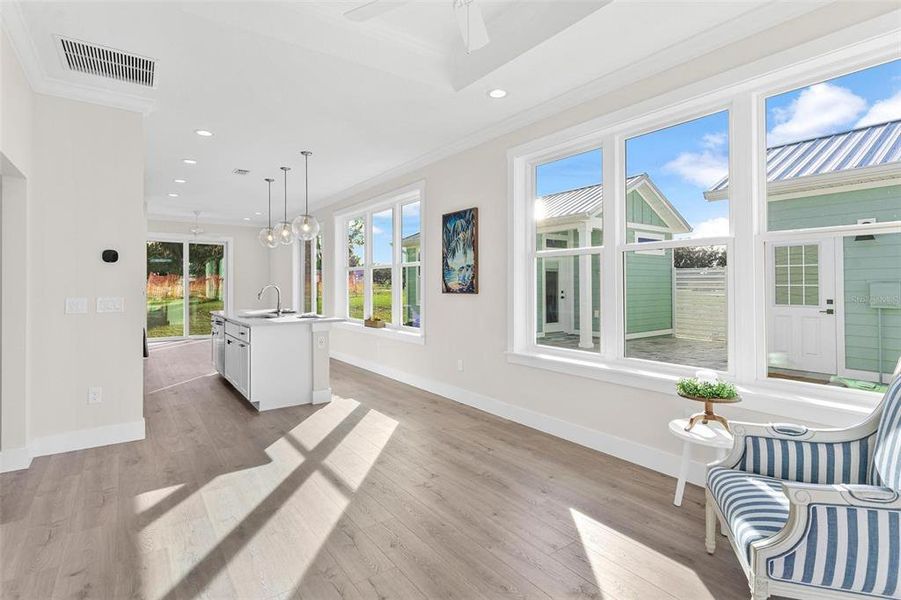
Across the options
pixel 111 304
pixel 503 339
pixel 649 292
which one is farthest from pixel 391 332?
pixel 649 292

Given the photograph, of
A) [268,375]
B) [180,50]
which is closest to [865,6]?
[180,50]

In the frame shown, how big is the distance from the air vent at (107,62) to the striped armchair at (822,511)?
4.09 m

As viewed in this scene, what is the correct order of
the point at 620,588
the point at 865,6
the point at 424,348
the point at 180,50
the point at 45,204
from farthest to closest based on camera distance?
the point at 424,348, the point at 45,204, the point at 180,50, the point at 865,6, the point at 620,588

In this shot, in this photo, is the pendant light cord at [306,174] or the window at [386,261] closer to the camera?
the pendant light cord at [306,174]

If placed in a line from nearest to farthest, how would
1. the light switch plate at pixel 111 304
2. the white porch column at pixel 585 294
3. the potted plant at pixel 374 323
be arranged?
the light switch plate at pixel 111 304
the white porch column at pixel 585 294
the potted plant at pixel 374 323

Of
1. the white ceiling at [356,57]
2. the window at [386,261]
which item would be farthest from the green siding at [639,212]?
the window at [386,261]

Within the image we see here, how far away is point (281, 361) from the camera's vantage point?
4.55 meters

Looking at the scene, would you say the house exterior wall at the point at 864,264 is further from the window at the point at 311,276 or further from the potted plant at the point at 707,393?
the window at the point at 311,276

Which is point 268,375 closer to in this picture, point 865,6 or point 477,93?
point 477,93

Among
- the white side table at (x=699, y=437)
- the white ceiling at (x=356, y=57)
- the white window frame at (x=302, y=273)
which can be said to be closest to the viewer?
the white side table at (x=699, y=437)

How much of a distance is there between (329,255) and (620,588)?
6.70 metres

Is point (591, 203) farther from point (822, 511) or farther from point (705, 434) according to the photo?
point (822, 511)

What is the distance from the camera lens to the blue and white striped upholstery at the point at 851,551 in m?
1.33

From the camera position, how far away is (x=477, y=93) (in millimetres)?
3467
